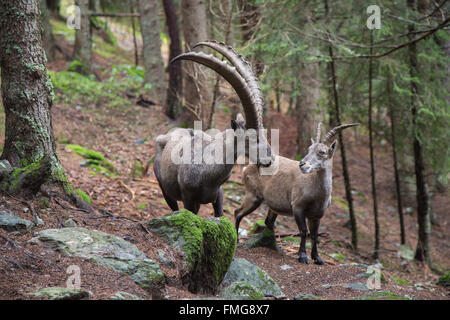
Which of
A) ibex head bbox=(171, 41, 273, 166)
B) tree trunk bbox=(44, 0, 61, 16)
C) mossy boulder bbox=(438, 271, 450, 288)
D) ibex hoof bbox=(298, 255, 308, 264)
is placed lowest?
mossy boulder bbox=(438, 271, 450, 288)

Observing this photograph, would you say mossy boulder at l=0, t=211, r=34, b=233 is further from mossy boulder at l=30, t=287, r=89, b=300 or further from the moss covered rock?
the moss covered rock

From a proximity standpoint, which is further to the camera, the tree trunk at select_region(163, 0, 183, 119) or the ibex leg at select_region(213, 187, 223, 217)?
the tree trunk at select_region(163, 0, 183, 119)

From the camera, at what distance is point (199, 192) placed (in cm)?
599

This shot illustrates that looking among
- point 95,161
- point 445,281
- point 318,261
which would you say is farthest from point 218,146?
point 445,281

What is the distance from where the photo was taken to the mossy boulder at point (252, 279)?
4.89 m

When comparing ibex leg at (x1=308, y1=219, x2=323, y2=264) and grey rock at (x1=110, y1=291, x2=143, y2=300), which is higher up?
grey rock at (x1=110, y1=291, x2=143, y2=300)

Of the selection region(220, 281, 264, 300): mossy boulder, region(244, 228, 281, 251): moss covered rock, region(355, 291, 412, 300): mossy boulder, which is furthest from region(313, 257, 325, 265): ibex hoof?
region(220, 281, 264, 300): mossy boulder

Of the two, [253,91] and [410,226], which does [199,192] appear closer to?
[253,91]

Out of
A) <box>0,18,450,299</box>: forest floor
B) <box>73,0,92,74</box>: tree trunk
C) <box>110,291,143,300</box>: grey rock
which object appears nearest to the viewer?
<box>110,291,143,300</box>: grey rock

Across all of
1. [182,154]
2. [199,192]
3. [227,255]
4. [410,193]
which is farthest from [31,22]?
[410,193]

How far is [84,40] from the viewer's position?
1486 centimetres

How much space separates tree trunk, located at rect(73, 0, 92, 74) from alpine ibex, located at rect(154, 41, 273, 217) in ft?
32.0

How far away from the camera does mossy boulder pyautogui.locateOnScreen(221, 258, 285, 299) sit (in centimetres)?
489
